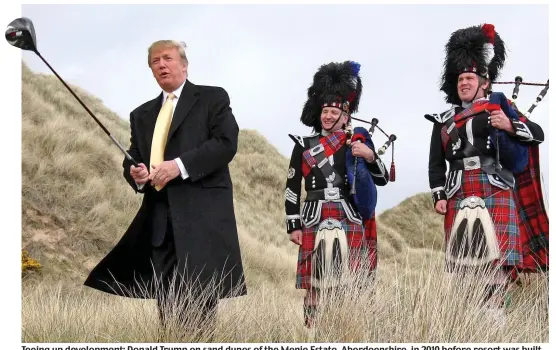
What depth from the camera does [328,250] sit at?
4.97 metres

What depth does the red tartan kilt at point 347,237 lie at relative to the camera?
16.4ft

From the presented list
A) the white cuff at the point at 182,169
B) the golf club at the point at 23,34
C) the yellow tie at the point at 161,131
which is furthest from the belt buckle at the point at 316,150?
the golf club at the point at 23,34

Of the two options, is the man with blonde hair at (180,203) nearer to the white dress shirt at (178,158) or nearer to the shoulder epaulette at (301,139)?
the white dress shirt at (178,158)

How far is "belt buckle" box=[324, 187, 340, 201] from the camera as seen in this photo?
505 centimetres

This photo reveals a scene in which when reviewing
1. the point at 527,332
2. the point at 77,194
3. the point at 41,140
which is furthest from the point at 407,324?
the point at 41,140

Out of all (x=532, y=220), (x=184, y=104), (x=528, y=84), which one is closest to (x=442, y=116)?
(x=528, y=84)

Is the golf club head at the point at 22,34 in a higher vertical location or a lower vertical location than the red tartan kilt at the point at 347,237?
higher

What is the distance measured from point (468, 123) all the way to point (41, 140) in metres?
9.21


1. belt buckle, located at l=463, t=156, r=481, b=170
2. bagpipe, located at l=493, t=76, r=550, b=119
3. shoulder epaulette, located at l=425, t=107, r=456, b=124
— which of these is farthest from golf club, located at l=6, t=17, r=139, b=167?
bagpipe, located at l=493, t=76, r=550, b=119

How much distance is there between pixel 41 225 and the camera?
9586 millimetres

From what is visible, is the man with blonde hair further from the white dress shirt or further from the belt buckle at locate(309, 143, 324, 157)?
the belt buckle at locate(309, 143, 324, 157)

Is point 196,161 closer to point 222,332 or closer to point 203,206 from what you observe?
point 203,206

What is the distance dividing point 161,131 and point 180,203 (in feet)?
1.66

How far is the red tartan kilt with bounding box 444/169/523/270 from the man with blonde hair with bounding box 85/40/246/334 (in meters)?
1.64
